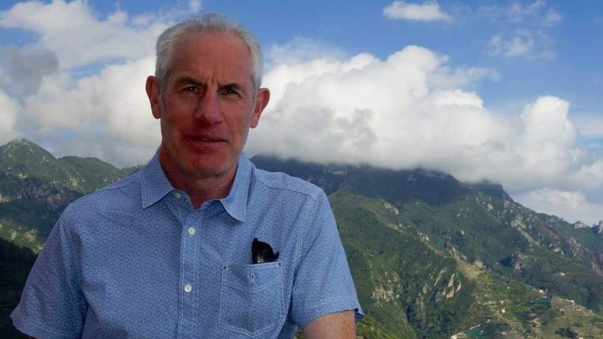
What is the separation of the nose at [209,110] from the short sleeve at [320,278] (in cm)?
100

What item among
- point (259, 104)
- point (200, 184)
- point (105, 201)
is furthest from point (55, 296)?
point (259, 104)

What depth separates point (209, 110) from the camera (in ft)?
13.7

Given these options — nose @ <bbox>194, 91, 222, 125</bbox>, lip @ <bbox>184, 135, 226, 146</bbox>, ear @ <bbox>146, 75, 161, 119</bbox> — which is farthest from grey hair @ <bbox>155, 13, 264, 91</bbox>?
lip @ <bbox>184, 135, 226, 146</bbox>

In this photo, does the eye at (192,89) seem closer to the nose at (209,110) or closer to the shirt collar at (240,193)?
the nose at (209,110)

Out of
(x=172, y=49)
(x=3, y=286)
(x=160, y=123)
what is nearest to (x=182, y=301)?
(x=160, y=123)

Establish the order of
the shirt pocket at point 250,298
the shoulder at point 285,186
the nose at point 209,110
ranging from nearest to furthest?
1. the shirt pocket at point 250,298
2. the nose at point 209,110
3. the shoulder at point 285,186

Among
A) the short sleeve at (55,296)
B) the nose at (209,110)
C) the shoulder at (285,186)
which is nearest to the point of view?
the nose at (209,110)

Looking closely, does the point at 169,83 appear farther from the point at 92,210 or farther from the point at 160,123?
the point at 92,210

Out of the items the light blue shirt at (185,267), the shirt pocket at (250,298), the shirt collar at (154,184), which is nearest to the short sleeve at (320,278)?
the light blue shirt at (185,267)

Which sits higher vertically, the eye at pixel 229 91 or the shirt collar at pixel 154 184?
the eye at pixel 229 91

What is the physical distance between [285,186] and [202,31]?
1.32m

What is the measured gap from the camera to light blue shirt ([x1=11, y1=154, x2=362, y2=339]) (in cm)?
407

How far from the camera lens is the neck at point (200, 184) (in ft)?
14.5

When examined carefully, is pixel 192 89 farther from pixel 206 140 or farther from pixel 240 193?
pixel 240 193
